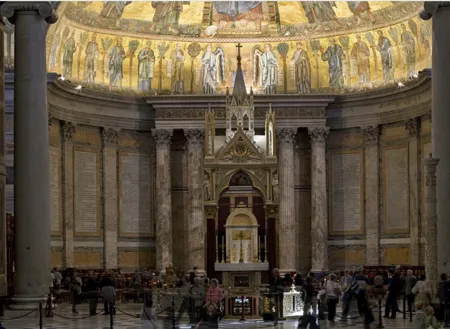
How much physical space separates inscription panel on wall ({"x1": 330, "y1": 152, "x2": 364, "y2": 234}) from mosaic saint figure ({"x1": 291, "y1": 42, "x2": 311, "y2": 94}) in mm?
3616

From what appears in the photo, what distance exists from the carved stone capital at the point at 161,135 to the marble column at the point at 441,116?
20891mm

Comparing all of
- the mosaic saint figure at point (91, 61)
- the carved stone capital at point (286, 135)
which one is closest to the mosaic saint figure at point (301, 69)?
the carved stone capital at point (286, 135)

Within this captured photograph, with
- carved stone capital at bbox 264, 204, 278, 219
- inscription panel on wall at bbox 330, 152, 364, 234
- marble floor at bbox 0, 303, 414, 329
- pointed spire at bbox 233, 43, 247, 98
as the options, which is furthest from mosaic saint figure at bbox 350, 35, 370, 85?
marble floor at bbox 0, 303, 414, 329

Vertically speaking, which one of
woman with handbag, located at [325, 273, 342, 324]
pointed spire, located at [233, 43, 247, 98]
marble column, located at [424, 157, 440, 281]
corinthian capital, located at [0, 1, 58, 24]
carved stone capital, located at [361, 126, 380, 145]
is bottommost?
woman with handbag, located at [325, 273, 342, 324]

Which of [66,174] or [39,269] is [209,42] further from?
[39,269]

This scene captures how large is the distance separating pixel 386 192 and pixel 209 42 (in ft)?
36.4

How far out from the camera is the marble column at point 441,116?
26719 millimetres

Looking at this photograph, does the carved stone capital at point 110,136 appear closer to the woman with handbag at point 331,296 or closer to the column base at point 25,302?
the woman with handbag at point 331,296

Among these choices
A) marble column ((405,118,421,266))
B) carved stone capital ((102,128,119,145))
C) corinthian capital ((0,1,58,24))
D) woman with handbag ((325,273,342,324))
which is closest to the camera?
corinthian capital ((0,1,58,24))

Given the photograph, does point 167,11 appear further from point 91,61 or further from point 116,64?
point 91,61

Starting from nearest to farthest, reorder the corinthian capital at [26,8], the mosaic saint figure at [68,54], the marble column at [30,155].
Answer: the marble column at [30,155] < the corinthian capital at [26,8] < the mosaic saint figure at [68,54]

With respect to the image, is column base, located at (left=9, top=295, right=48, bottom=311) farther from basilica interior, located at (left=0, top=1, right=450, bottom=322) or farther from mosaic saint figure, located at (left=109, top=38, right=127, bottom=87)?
mosaic saint figure, located at (left=109, top=38, right=127, bottom=87)

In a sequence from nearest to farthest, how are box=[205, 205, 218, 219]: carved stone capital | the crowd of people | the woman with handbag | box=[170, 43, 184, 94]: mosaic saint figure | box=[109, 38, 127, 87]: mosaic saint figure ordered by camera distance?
the crowd of people, the woman with handbag, box=[205, 205, 218, 219]: carved stone capital, box=[109, 38, 127, 87]: mosaic saint figure, box=[170, 43, 184, 94]: mosaic saint figure

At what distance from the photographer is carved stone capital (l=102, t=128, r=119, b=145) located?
152 feet
